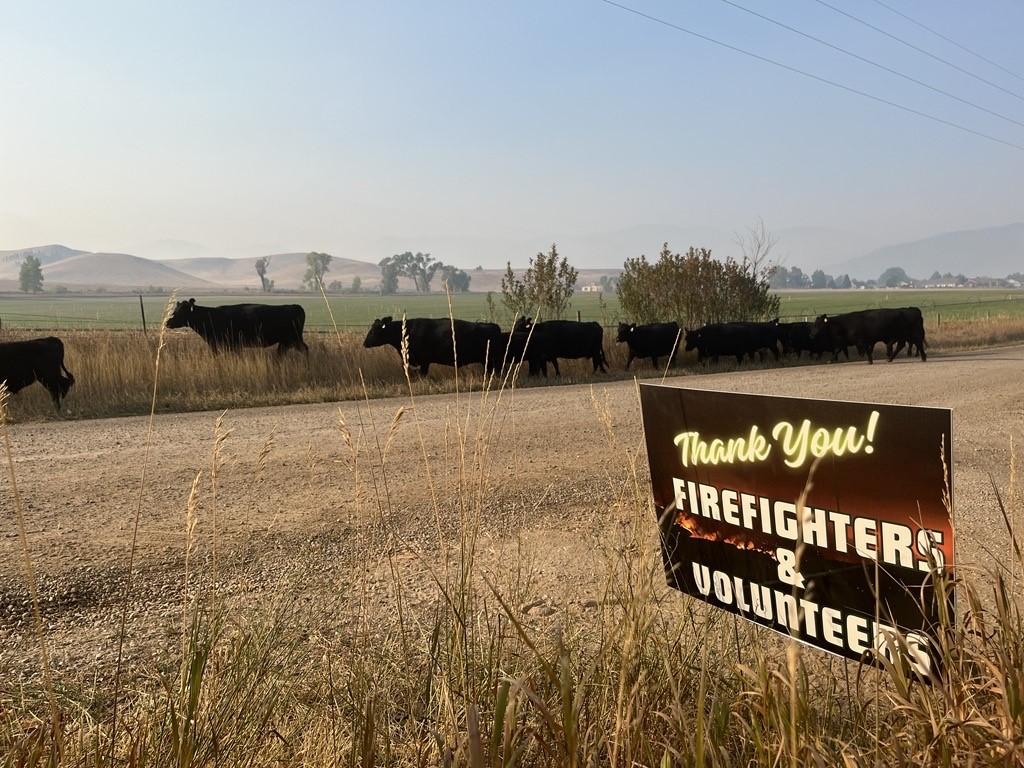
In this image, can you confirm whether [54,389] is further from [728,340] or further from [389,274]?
[389,274]

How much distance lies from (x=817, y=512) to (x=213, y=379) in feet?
41.4

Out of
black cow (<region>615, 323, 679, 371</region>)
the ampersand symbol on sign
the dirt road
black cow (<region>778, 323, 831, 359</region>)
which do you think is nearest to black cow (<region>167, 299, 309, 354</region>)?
the dirt road

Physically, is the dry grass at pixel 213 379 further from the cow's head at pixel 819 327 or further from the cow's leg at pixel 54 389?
the cow's head at pixel 819 327

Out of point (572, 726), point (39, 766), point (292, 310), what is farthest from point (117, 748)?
point (292, 310)

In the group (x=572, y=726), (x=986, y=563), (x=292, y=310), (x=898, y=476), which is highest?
(x=292, y=310)

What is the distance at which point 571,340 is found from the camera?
1841cm

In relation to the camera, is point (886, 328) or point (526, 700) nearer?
point (526, 700)

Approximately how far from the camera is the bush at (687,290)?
85.7 feet

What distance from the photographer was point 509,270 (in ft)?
81.6

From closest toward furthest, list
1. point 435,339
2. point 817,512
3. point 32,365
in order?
1. point 817,512
2. point 32,365
3. point 435,339

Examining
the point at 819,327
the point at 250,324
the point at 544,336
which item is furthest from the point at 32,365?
the point at 819,327

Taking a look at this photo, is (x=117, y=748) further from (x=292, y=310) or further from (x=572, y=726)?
(x=292, y=310)

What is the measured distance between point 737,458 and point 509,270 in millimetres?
22462

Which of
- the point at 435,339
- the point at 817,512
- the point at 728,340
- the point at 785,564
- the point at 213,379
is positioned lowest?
the point at 785,564
